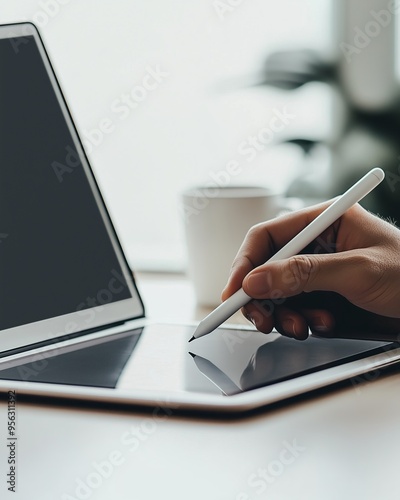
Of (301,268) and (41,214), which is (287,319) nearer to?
(301,268)

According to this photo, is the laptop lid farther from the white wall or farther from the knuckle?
the white wall

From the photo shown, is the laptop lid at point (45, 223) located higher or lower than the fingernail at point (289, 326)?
higher

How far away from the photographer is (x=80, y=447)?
0.48 m

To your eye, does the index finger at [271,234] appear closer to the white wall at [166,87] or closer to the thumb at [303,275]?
the thumb at [303,275]

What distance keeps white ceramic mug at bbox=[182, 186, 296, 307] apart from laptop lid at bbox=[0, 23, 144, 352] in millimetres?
169

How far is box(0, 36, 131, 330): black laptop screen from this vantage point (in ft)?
2.32

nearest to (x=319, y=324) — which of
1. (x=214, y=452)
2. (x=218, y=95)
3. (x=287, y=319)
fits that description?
(x=287, y=319)

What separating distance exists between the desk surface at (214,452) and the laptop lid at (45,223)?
173 millimetres

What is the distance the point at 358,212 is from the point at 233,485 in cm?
39

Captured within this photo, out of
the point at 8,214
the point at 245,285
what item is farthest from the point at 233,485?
the point at 8,214

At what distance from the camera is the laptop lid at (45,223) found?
703mm

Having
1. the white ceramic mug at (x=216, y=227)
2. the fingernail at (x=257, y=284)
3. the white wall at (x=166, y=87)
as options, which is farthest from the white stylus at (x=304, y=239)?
the white wall at (x=166, y=87)

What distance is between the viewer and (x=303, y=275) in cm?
64

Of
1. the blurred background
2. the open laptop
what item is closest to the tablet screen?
the open laptop
